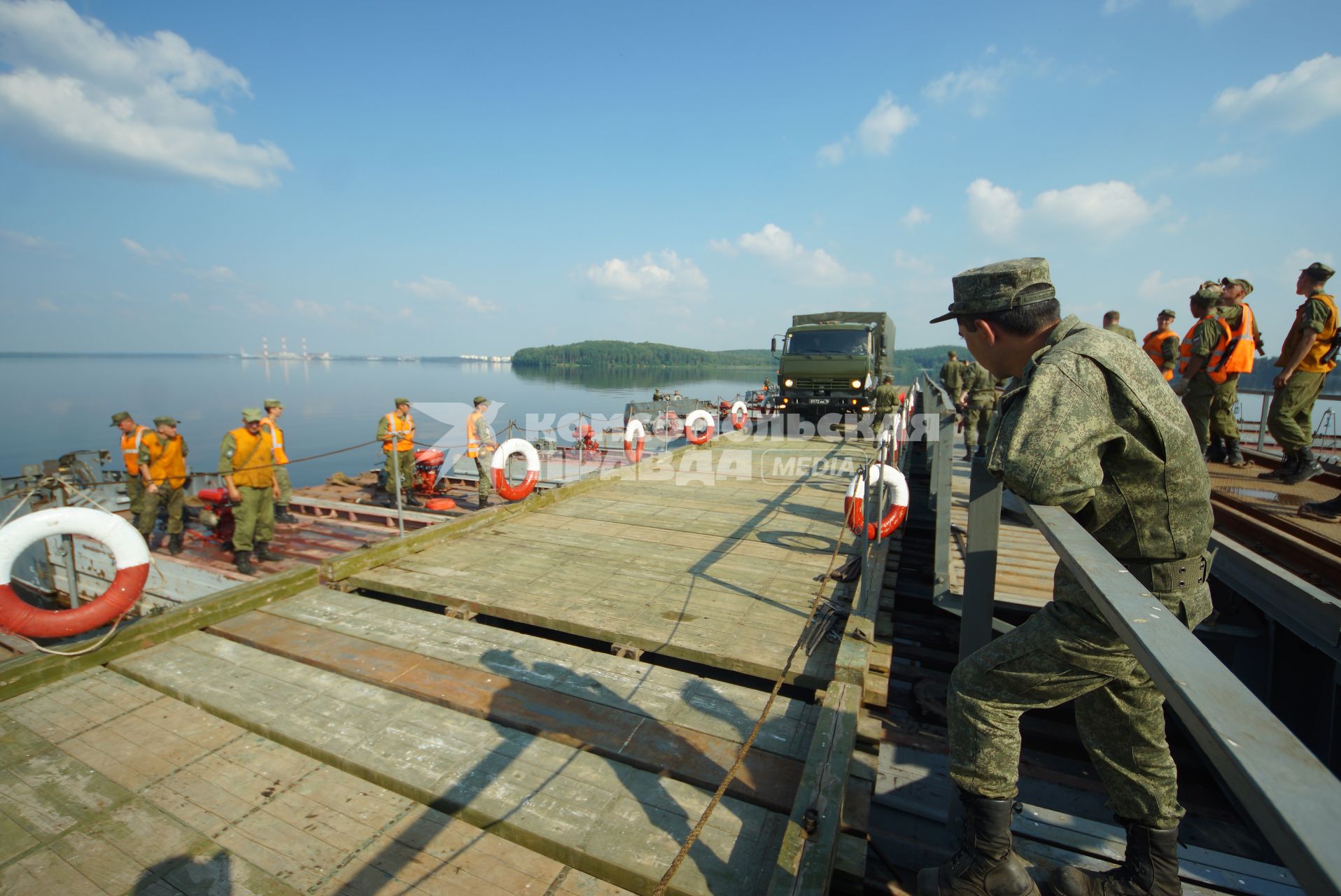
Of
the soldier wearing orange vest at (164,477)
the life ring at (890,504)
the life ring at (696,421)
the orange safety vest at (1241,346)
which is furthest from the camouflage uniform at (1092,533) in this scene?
the life ring at (696,421)

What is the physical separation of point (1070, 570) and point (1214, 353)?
241 inches

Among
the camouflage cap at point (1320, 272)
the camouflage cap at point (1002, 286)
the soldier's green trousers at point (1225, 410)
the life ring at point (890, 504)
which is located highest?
the camouflage cap at point (1320, 272)

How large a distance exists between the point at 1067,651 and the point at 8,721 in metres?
4.62

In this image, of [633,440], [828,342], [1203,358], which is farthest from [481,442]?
[828,342]

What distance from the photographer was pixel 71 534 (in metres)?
3.79

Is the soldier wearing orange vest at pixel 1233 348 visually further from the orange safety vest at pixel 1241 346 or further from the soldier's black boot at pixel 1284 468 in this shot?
the soldier's black boot at pixel 1284 468

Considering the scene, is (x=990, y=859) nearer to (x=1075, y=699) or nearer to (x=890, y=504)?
(x=1075, y=699)

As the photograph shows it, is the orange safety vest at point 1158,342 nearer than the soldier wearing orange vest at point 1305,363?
No

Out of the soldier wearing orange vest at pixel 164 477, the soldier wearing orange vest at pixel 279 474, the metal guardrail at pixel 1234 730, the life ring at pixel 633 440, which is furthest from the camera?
the life ring at pixel 633 440

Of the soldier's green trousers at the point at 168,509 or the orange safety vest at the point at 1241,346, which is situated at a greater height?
the orange safety vest at the point at 1241,346

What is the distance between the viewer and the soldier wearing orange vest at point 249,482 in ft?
22.7

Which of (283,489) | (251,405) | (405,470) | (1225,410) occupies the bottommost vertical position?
(251,405)

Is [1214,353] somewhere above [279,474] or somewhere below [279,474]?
above

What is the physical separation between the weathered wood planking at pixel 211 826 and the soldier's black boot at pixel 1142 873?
1.63m
